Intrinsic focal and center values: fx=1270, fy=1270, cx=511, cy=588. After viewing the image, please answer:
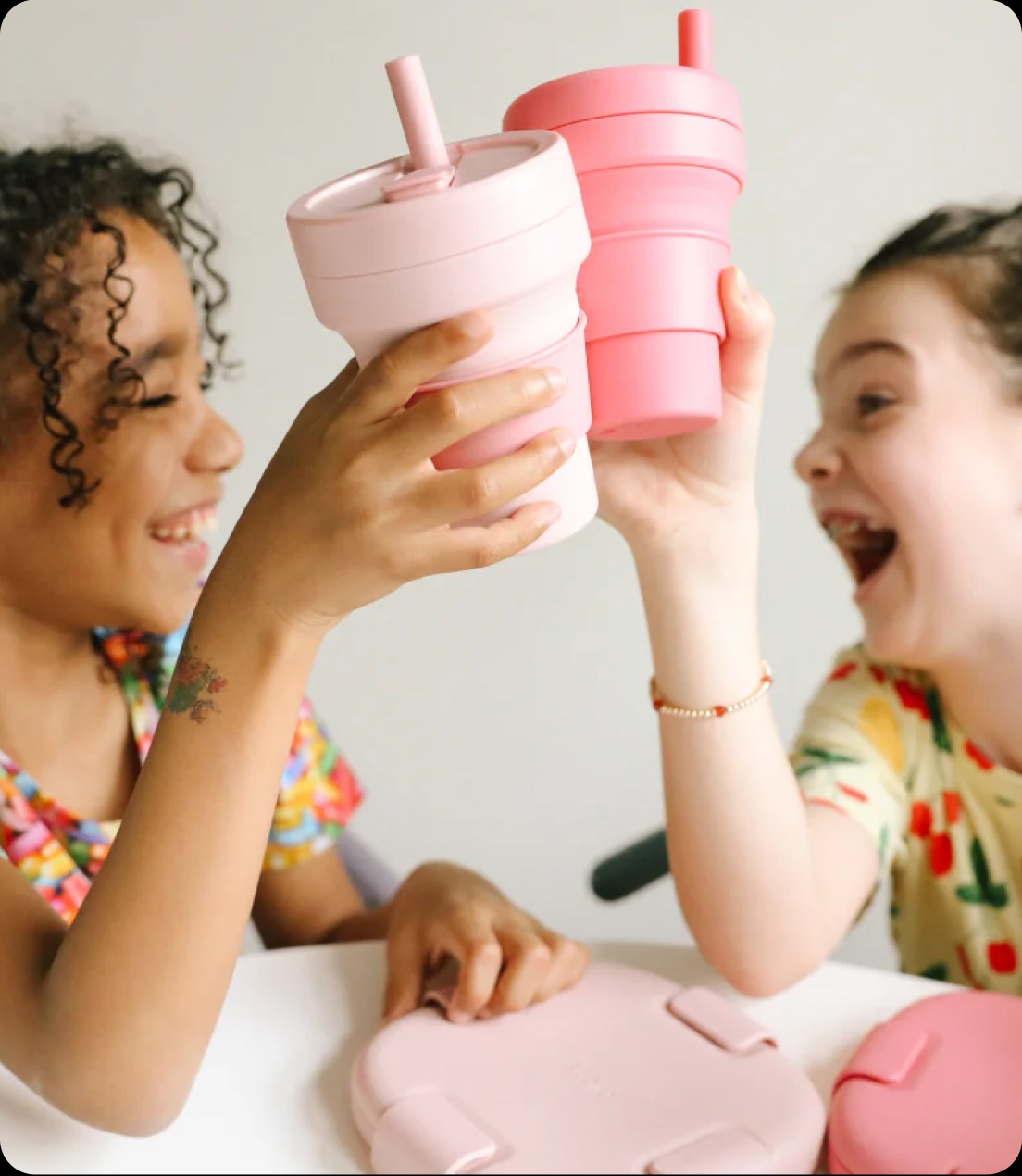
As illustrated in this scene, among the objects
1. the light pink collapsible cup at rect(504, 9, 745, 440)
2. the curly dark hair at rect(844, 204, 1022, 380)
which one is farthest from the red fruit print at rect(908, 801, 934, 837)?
the light pink collapsible cup at rect(504, 9, 745, 440)

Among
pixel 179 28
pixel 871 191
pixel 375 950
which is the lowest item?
pixel 375 950

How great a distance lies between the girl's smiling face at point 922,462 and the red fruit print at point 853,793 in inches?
2.7

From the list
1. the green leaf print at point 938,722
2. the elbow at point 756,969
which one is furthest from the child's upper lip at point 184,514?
the green leaf print at point 938,722

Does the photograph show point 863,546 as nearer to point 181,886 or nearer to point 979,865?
point 979,865

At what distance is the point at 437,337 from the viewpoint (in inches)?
12.2

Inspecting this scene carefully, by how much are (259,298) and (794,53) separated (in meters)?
0.25

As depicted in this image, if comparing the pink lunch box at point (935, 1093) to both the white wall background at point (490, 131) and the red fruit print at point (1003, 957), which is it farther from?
the white wall background at point (490, 131)

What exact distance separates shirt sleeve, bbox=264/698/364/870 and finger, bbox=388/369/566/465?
1.31 feet

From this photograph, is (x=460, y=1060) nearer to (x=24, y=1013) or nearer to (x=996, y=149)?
→ (x=24, y=1013)

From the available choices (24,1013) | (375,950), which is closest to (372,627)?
(375,950)

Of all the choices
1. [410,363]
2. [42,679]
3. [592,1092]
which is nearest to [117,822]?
[42,679]

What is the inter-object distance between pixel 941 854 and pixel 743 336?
1.18ft

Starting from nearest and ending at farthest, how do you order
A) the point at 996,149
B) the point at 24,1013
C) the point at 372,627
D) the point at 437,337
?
the point at 437,337
the point at 24,1013
the point at 996,149
the point at 372,627

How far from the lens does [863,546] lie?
634 millimetres
